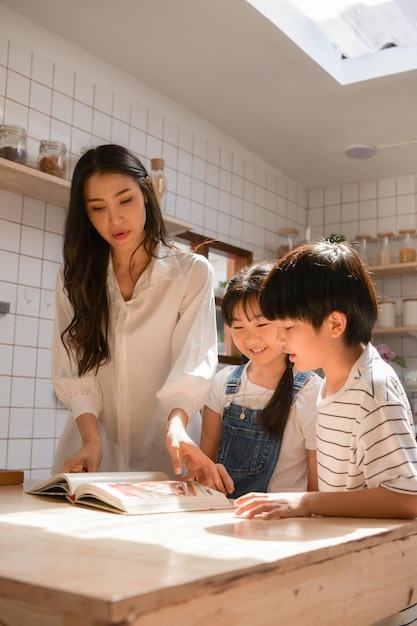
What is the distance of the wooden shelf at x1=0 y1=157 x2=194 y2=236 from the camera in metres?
2.69

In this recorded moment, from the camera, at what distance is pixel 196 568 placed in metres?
0.59

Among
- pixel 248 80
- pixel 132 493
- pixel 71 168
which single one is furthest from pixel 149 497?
pixel 248 80

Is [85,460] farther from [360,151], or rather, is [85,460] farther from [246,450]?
[360,151]

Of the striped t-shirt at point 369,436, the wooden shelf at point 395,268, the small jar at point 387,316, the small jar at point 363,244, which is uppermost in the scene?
the small jar at point 363,244

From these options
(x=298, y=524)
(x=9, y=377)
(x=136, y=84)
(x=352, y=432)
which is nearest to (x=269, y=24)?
(x=136, y=84)

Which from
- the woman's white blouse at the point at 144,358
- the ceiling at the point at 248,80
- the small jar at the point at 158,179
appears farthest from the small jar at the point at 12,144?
the woman's white blouse at the point at 144,358

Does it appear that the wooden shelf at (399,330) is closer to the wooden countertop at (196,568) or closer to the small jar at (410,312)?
the small jar at (410,312)

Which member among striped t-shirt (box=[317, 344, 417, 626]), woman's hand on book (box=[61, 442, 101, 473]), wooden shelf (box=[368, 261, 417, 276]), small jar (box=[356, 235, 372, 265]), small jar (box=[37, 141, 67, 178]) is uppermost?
small jar (box=[356, 235, 372, 265])

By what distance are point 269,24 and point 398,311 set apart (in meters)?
2.29

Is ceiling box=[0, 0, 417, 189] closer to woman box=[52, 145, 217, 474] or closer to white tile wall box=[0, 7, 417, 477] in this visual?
white tile wall box=[0, 7, 417, 477]

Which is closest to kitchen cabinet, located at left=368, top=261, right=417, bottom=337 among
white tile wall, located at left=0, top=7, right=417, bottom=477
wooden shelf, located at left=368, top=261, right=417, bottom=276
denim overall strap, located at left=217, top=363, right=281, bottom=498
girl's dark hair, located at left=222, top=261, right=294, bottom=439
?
wooden shelf, located at left=368, top=261, right=417, bottom=276

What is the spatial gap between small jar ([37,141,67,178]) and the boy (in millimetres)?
1888

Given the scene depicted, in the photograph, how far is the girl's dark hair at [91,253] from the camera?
1.54 meters

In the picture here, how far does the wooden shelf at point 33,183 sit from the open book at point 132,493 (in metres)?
1.70
